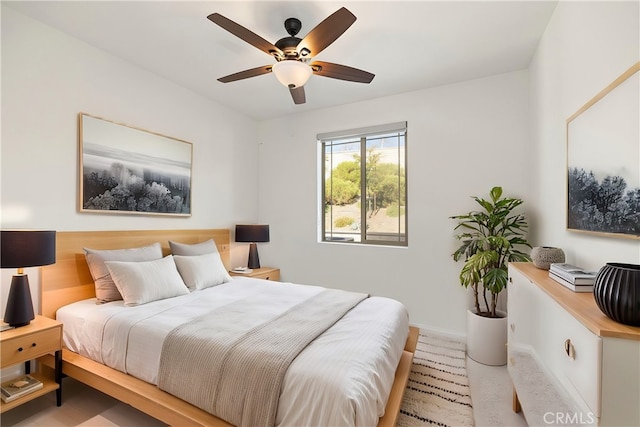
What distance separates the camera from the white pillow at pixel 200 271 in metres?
2.78

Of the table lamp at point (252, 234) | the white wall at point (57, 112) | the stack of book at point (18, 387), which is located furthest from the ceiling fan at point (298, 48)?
the stack of book at point (18, 387)

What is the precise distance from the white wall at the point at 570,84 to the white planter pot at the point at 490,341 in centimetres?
82

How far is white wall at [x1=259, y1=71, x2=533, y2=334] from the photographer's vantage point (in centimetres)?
300

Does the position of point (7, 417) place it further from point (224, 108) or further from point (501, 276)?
point (501, 276)

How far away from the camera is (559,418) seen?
3.81 ft

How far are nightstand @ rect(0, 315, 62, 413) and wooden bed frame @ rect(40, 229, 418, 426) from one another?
11 centimetres

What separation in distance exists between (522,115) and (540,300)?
223 cm

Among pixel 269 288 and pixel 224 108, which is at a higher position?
pixel 224 108

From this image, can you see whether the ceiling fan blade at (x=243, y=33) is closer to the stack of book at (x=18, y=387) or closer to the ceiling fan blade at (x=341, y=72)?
the ceiling fan blade at (x=341, y=72)

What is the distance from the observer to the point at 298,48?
202 centimetres

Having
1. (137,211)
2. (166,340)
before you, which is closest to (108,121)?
(137,211)

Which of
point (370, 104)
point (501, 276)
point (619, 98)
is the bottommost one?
point (501, 276)

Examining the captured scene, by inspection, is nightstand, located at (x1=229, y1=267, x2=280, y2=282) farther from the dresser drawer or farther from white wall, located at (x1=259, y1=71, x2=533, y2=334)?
the dresser drawer

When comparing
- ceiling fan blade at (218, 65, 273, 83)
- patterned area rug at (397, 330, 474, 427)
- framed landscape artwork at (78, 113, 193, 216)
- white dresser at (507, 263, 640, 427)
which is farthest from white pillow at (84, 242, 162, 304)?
white dresser at (507, 263, 640, 427)
